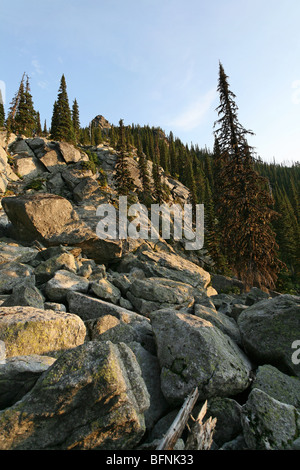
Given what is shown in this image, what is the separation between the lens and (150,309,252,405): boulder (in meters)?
4.74

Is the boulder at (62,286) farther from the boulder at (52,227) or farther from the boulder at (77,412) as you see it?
the boulder at (52,227)

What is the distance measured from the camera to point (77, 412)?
11.6ft

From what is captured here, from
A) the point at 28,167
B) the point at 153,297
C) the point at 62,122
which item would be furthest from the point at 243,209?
the point at 62,122

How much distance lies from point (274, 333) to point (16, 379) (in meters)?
6.73

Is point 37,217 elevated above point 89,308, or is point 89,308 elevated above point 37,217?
point 37,217

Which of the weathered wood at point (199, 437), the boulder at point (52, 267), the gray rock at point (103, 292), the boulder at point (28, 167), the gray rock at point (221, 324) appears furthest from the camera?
the boulder at point (28, 167)

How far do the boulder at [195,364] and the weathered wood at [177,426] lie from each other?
37 centimetres

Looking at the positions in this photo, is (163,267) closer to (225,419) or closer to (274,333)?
(274,333)

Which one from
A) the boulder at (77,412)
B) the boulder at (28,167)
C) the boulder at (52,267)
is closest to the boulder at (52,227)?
the boulder at (52,267)

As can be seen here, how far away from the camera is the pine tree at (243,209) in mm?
17375

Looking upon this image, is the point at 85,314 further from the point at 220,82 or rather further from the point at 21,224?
the point at 220,82

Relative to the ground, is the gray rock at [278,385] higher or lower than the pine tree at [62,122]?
lower

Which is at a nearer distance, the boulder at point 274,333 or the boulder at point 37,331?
the boulder at point 37,331

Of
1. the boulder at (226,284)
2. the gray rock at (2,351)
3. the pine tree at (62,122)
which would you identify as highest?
the pine tree at (62,122)
